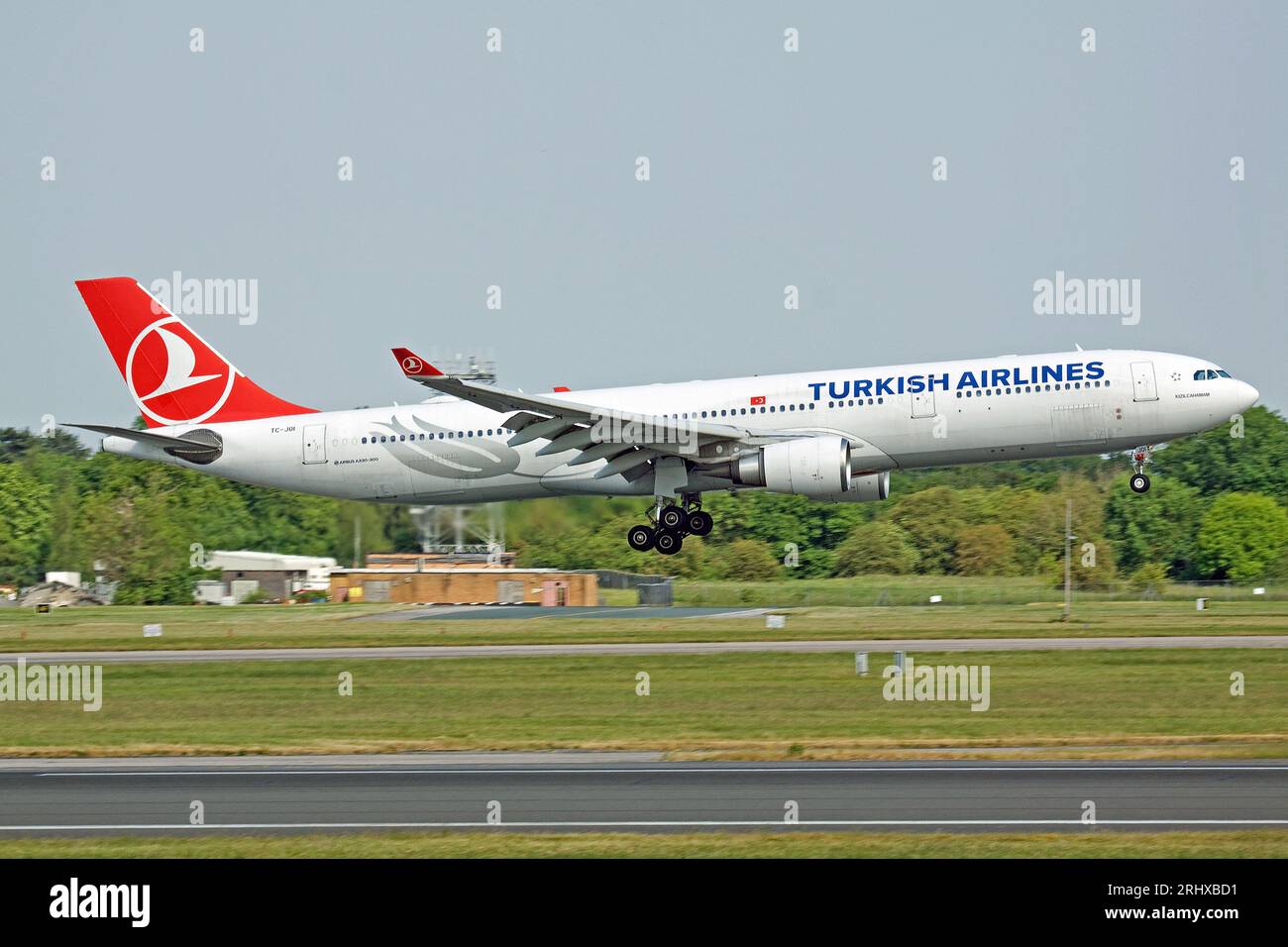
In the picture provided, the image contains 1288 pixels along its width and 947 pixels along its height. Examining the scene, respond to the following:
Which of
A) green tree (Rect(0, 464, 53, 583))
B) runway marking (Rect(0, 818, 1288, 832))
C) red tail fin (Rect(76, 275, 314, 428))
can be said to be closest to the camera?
runway marking (Rect(0, 818, 1288, 832))

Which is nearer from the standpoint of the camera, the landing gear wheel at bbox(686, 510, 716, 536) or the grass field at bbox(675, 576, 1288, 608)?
the landing gear wheel at bbox(686, 510, 716, 536)

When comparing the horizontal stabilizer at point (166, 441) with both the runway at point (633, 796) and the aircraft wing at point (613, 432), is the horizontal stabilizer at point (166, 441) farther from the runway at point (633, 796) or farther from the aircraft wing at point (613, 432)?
the runway at point (633, 796)

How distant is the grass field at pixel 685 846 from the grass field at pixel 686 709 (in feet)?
21.5

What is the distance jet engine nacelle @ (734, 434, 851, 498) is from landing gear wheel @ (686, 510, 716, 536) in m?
3.10

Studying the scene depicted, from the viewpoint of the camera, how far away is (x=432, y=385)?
36.8m

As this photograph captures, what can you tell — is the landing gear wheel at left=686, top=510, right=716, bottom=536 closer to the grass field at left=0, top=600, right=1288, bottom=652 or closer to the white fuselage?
the white fuselage

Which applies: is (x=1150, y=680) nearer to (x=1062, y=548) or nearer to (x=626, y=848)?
(x=626, y=848)

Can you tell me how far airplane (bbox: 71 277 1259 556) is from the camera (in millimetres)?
38406

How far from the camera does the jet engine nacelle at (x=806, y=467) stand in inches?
1523

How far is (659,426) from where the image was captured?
3953 centimetres

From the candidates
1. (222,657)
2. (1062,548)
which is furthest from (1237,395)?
(1062,548)

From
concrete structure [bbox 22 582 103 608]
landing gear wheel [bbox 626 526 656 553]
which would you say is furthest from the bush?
concrete structure [bbox 22 582 103 608]

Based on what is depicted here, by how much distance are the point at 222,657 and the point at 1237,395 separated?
86.4 feet

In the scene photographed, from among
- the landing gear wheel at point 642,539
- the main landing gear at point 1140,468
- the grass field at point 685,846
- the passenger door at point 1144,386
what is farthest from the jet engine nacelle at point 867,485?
the grass field at point 685,846
